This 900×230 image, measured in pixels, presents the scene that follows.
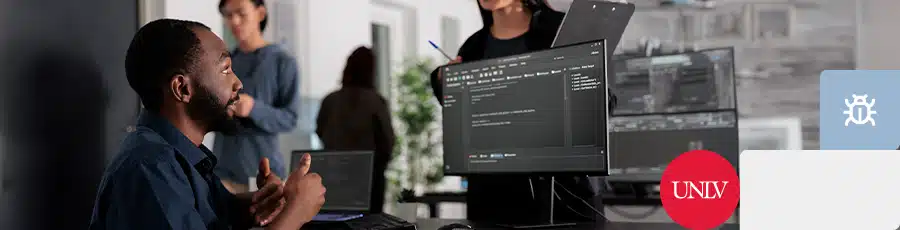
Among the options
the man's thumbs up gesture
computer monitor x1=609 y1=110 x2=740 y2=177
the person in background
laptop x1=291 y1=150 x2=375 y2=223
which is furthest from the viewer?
the person in background

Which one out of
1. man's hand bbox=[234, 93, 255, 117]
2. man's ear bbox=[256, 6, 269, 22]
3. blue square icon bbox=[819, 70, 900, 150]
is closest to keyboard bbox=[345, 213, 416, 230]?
blue square icon bbox=[819, 70, 900, 150]

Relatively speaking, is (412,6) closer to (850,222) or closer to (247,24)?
(247,24)

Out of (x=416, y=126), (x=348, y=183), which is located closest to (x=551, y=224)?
(x=348, y=183)

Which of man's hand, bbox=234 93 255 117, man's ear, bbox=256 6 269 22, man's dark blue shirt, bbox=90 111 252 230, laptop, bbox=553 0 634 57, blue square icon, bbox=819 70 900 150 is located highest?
man's ear, bbox=256 6 269 22

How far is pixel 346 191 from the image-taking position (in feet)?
7.47

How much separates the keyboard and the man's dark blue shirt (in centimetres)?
39

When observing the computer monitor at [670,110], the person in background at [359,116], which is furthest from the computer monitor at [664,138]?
the person in background at [359,116]

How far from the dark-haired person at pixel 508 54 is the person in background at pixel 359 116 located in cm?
202

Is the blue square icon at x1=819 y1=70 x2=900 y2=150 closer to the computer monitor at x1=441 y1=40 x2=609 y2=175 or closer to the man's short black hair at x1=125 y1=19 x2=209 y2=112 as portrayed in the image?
the computer monitor at x1=441 y1=40 x2=609 y2=175

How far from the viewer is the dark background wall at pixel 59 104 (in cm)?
208

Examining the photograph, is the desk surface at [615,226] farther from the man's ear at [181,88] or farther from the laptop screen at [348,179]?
the man's ear at [181,88]

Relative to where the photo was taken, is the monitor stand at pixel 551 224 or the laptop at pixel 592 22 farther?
the laptop at pixel 592 22

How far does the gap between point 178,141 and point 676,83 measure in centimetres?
252

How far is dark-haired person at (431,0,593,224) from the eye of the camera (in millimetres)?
2111
